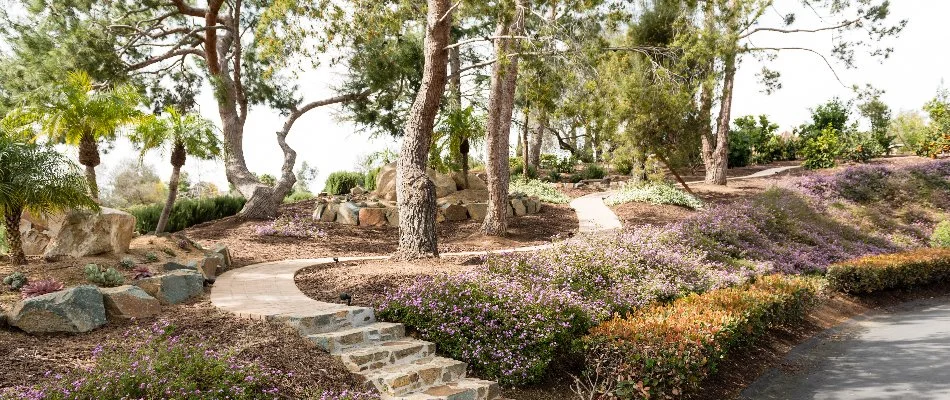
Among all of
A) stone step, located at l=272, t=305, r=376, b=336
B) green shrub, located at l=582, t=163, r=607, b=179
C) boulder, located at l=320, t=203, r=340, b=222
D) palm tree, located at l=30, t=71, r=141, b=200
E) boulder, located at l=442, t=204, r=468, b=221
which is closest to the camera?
stone step, located at l=272, t=305, r=376, b=336

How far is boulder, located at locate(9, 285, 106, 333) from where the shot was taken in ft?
16.9

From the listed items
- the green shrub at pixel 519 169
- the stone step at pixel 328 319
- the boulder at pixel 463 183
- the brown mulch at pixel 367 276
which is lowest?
the stone step at pixel 328 319

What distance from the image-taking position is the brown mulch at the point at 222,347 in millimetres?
4305

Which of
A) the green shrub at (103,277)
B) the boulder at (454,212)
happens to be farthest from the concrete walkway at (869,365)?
the boulder at (454,212)

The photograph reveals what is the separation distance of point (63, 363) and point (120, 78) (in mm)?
10465

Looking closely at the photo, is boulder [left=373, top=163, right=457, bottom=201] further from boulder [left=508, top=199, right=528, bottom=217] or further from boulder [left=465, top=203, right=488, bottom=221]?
boulder [left=508, top=199, right=528, bottom=217]

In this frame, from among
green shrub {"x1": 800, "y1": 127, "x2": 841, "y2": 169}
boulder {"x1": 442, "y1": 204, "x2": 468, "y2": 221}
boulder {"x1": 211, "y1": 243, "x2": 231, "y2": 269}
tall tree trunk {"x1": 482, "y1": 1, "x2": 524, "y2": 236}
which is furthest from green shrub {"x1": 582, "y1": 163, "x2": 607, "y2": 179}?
boulder {"x1": 211, "y1": 243, "x2": 231, "y2": 269}

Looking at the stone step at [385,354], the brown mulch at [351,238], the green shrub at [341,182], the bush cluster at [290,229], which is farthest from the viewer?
the green shrub at [341,182]

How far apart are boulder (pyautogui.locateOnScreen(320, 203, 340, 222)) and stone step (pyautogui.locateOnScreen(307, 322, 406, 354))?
8.21m

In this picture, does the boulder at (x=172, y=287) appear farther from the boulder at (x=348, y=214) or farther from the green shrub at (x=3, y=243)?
the boulder at (x=348, y=214)

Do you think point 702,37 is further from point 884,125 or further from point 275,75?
point 884,125

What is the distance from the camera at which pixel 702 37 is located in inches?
444

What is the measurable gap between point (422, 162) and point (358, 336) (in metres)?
3.94

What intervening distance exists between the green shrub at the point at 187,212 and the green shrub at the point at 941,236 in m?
17.2
